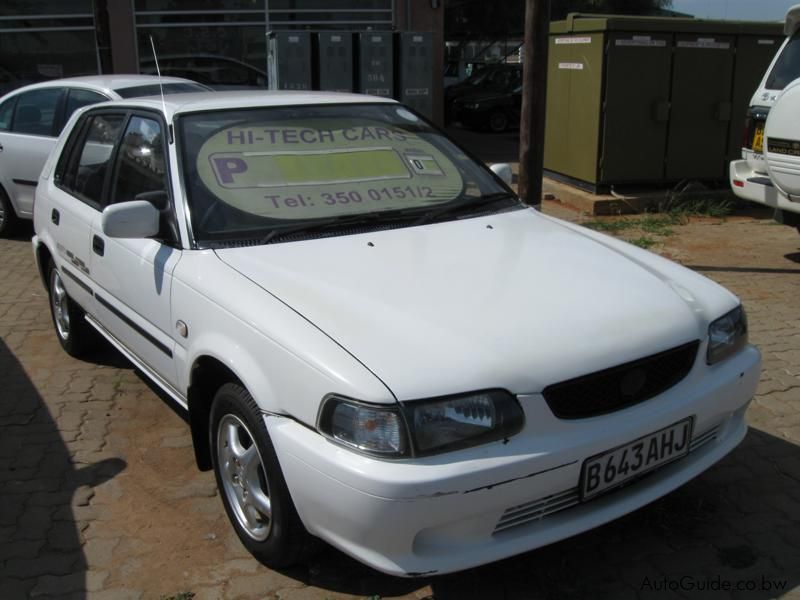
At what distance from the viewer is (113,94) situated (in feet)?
25.4

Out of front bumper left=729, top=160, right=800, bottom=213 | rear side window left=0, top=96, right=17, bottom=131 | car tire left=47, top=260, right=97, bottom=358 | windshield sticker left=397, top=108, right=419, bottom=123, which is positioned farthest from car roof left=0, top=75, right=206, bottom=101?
front bumper left=729, top=160, right=800, bottom=213

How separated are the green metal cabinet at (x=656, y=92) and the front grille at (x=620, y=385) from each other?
638 cm

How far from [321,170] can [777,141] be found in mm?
3864

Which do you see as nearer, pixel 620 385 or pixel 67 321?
pixel 620 385

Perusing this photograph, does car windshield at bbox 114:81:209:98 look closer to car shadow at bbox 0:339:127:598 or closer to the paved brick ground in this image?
the paved brick ground

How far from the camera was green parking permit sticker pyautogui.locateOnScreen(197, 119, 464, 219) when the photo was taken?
3582 millimetres

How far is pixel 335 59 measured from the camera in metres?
11.6

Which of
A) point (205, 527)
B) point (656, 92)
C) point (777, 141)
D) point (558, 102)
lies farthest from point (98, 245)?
point (558, 102)

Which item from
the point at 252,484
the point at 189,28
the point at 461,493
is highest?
the point at 189,28

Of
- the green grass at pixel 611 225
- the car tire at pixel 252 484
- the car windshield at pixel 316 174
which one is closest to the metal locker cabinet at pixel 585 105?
the green grass at pixel 611 225

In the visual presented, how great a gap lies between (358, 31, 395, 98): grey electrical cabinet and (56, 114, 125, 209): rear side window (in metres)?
7.34

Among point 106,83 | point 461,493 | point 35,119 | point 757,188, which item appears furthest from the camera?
point 35,119

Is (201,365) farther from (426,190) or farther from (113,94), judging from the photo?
(113,94)

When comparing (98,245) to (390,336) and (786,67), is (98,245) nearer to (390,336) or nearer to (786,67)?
(390,336)
